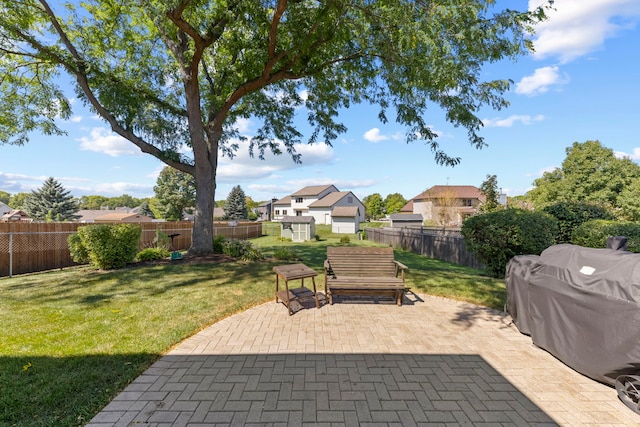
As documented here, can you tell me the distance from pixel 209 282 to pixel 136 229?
12.9 ft

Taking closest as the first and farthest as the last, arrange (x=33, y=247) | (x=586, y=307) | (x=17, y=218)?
(x=586, y=307) < (x=33, y=247) < (x=17, y=218)

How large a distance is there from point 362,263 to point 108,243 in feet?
25.7

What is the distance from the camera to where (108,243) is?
8.72 meters

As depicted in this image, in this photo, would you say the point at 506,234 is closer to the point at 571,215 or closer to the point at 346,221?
the point at 571,215

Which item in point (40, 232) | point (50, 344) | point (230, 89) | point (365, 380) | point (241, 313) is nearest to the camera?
point (365, 380)

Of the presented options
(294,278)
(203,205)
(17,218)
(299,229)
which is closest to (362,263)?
(294,278)

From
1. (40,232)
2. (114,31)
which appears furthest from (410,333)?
(114,31)

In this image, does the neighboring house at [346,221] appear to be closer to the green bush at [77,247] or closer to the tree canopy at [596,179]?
the tree canopy at [596,179]

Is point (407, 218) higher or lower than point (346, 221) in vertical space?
higher

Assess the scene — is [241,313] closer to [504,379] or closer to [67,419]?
[67,419]

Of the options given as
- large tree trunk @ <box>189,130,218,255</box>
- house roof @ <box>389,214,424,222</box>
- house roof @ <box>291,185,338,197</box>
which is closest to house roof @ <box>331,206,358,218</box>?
house roof @ <box>389,214,424,222</box>

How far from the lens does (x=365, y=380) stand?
3238mm

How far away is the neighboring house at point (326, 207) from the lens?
36312mm

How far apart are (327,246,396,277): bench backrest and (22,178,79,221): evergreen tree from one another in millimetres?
41445
